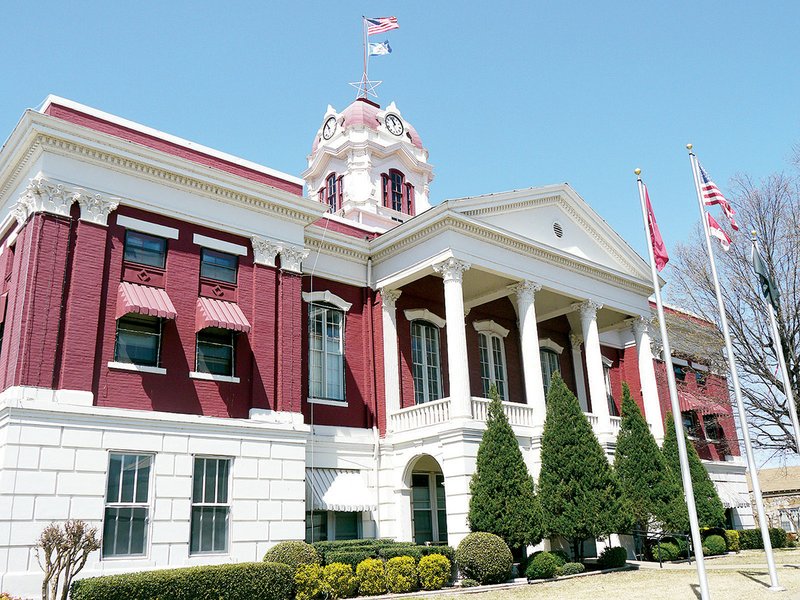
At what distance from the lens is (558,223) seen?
29.5 meters

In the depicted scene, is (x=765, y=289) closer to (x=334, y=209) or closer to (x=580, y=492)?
(x=580, y=492)

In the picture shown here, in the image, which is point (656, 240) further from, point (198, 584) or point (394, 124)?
point (394, 124)

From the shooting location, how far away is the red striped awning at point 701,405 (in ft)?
112

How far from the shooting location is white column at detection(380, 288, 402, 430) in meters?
25.8

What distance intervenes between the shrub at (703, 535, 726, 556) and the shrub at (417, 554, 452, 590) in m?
13.1

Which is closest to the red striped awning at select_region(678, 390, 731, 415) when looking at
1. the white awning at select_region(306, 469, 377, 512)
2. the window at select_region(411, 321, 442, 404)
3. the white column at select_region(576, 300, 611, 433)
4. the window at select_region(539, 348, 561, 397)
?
the window at select_region(539, 348, 561, 397)

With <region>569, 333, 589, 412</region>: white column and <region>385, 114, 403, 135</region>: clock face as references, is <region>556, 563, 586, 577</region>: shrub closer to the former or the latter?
<region>569, 333, 589, 412</region>: white column

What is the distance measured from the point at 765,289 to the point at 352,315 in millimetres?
13260

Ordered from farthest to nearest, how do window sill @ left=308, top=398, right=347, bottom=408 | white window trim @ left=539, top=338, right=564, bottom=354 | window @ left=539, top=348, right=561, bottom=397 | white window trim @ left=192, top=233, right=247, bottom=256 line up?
white window trim @ left=539, top=338, right=564, bottom=354 < window @ left=539, top=348, right=561, bottom=397 < window sill @ left=308, top=398, right=347, bottom=408 < white window trim @ left=192, top=233, right=247, bottom=256

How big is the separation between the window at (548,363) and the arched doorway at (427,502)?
341 inches

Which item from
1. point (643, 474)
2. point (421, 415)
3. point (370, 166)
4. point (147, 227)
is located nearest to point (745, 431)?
point (643, 474)

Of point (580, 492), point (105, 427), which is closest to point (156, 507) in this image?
point (105, 427)

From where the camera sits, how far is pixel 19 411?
1688cm

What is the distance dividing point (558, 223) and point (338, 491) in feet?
45.1
